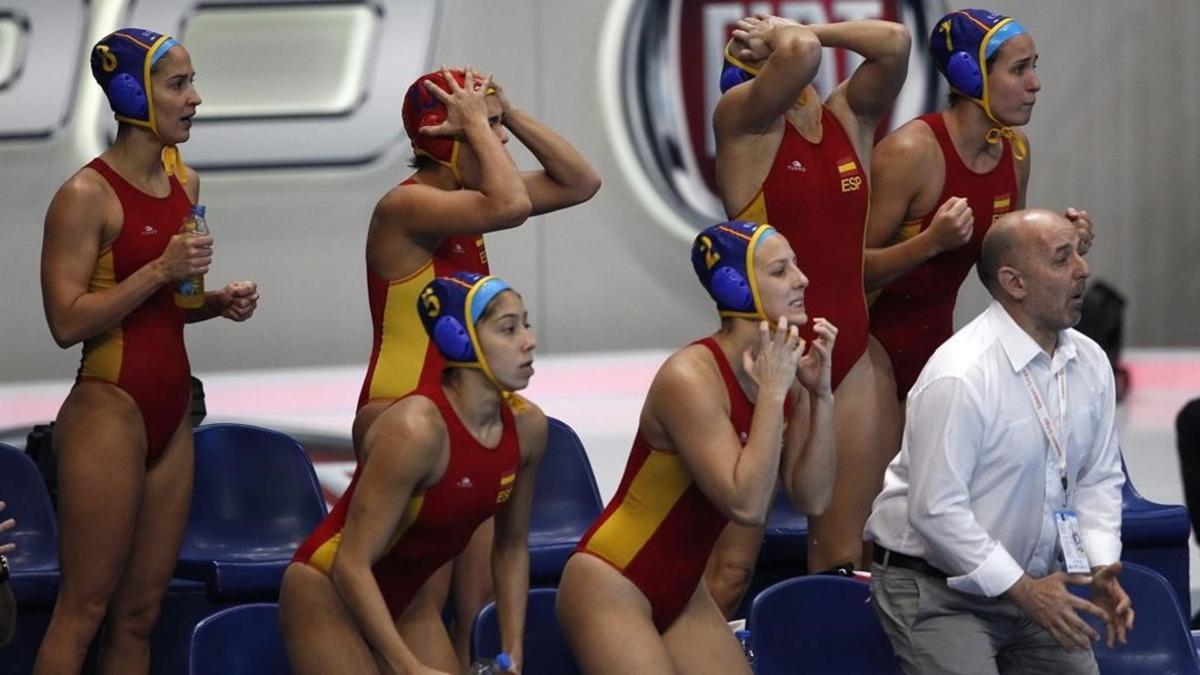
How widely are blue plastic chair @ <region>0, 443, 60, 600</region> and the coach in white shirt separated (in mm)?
2063

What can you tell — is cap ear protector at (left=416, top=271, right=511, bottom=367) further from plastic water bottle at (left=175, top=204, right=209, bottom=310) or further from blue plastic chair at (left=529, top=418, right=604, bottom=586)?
blue plastic chair at (left=529, top=418, right=604, bottom=586)

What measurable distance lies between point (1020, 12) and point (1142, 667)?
19.9 feet

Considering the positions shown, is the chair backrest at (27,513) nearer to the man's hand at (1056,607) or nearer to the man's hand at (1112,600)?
the man's hand at (1056,607)

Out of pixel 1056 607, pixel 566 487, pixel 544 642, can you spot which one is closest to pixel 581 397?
pixel 566 487

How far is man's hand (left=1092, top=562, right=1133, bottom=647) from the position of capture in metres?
3.73

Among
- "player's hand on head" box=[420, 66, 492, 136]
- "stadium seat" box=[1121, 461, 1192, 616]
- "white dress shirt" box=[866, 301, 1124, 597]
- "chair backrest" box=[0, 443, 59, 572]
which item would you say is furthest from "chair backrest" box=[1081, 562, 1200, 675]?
"chair backrest" box=[0, 443, 59, 572]

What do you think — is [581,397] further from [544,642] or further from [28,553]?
[544,642]

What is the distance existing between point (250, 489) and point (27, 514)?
1.78ft

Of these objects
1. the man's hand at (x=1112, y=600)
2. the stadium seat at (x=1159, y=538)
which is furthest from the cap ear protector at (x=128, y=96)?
the stadium seat at (x=1159, y=538)

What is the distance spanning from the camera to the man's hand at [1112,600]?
3732mm

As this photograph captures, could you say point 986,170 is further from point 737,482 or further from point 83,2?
point 83,2

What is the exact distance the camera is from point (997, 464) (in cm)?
377

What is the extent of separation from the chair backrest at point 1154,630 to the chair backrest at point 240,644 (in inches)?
67.7

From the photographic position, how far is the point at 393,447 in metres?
3.55
